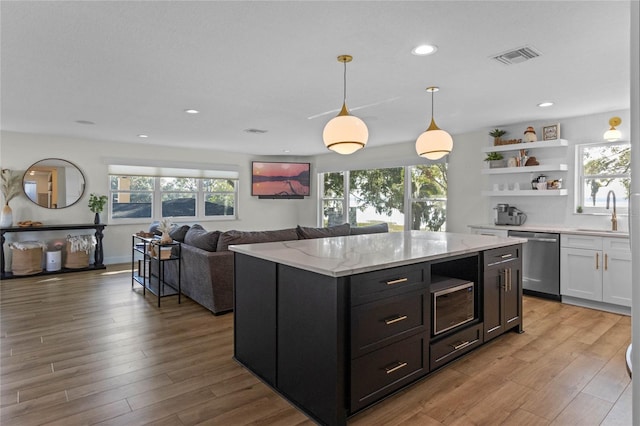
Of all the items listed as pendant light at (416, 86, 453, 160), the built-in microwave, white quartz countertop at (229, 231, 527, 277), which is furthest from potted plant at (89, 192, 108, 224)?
the built-in microwave

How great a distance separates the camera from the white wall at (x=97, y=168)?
19.8ft

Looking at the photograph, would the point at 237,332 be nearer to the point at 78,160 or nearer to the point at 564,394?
the point at 564,394

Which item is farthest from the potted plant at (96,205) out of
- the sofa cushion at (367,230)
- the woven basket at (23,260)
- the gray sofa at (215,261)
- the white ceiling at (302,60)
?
the sofa cushion at (367,230)

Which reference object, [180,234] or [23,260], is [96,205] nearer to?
[23,260]

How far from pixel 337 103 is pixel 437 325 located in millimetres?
2641

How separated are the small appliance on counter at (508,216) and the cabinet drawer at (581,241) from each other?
2.54 feet

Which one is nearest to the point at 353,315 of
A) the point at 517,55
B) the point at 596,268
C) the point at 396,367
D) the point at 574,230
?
the point at 396,367

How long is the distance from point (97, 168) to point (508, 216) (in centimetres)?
689

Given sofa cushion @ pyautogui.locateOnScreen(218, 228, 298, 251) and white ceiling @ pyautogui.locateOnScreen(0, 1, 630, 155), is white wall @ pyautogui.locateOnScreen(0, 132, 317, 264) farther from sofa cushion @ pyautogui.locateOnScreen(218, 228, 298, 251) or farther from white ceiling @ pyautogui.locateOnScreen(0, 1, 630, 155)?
sofa cushion @ pyautogui.locateOnScreen(218, 228, 298, 251)

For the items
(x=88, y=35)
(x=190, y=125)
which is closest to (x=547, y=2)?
(x=88, y=35)

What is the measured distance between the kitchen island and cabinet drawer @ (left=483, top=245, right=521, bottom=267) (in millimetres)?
16

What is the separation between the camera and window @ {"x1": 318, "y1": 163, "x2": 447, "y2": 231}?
261 inches

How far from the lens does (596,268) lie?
411 cm

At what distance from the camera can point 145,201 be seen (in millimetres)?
7348
